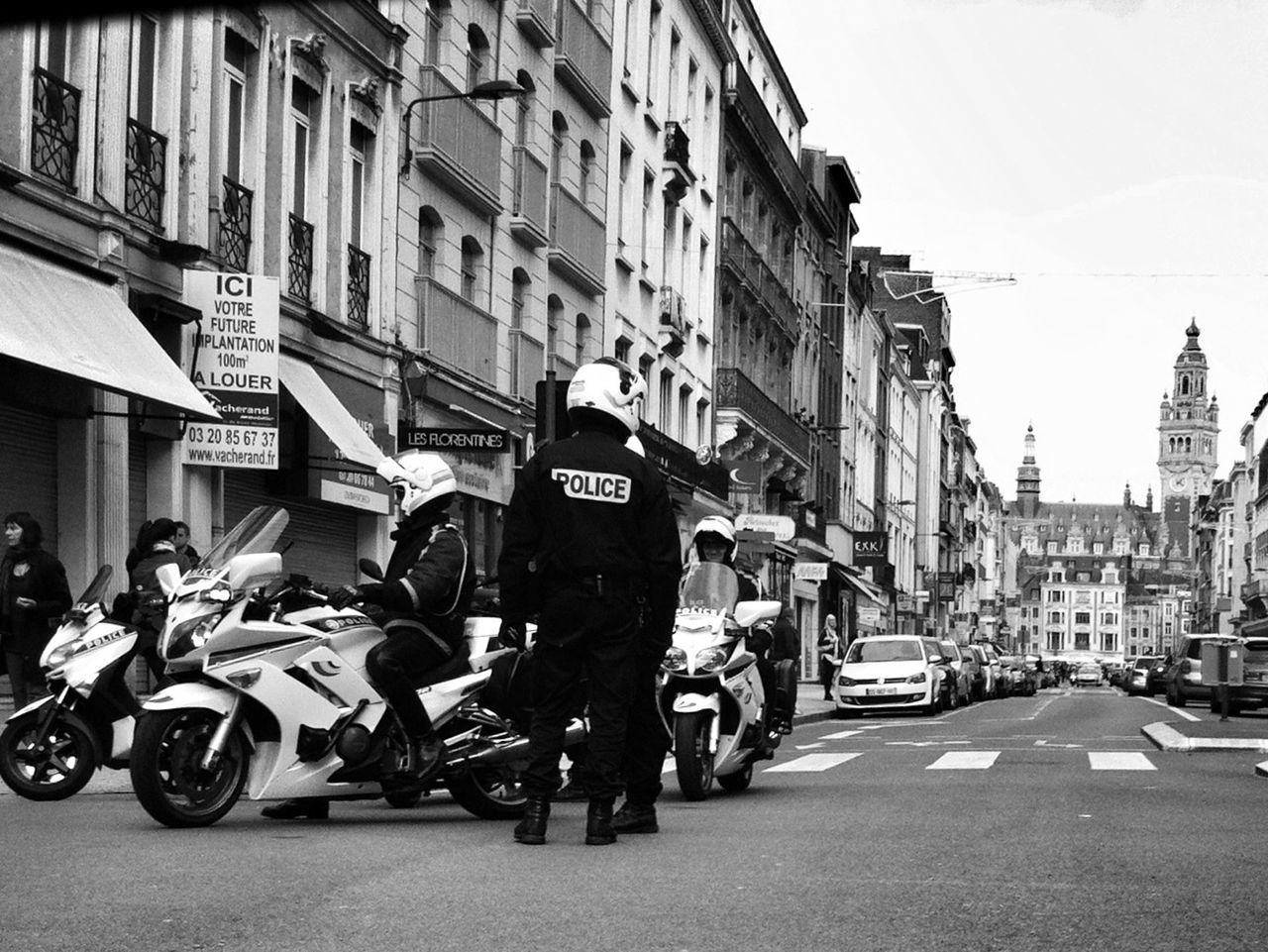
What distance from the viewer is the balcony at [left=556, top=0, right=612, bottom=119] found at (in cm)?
3284

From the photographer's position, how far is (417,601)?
982 centimetres

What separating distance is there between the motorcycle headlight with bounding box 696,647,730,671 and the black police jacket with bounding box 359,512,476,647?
7.34 ft

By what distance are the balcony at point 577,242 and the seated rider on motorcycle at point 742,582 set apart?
19420 millimetres

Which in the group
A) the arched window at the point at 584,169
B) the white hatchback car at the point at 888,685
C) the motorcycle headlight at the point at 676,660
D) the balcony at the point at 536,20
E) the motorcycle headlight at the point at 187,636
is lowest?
the white hatchback car at the point at 888,685

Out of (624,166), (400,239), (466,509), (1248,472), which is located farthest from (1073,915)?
(1248,472)

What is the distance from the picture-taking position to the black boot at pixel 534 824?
353 inches

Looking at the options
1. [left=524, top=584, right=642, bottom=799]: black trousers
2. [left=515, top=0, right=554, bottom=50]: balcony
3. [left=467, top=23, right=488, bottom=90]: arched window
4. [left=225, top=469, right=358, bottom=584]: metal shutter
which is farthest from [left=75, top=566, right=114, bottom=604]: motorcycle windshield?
[left=515, top=0, right=554, bottom=50]: balcony

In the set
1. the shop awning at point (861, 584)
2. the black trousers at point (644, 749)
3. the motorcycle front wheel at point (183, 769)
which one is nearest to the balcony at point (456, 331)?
the motorcycle front wheel at point (183, 769)

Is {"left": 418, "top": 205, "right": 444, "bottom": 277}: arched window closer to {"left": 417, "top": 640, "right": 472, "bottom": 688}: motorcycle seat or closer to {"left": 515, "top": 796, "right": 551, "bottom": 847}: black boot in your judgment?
{"left": 417, "top": 640, "right": 472, "bottom": 688}: motorcycle seat

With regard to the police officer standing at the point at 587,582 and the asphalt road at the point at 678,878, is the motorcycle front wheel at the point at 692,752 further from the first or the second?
the police officer standing at the point at 587,582

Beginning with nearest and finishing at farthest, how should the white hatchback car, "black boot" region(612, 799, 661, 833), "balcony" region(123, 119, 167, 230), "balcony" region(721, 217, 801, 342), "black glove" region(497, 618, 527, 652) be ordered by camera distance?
"black glove" region(497, 618, 527, 652), "black boot" region(612, 799, 661, 833), "balcony" region(123, 119, 167, 230), the white hatchback car, "balcony" region(721, 217, 801, 342)

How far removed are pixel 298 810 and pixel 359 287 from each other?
1417 cm

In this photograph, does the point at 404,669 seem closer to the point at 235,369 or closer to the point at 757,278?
the point at 235,369

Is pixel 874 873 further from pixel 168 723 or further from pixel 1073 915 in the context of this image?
pixel 168 723
